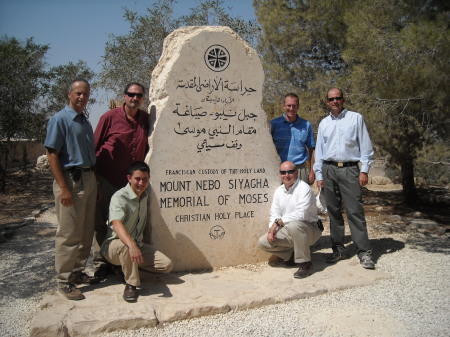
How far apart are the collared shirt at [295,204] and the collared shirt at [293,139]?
0.55 metres

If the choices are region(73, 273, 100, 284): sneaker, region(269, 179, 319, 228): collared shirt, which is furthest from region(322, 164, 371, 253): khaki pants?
region(73, 273, 100, 284): sneaker

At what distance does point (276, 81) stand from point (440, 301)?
8284 mm

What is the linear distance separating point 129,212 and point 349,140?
2.66 m

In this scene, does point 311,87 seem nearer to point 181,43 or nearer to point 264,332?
point 181,43

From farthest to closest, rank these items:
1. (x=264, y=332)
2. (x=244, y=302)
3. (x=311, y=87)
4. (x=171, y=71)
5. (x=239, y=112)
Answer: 1. (x=311, y=87)
2. (x=239, y=112)
3. (x=171, y=71)
4. (x=244, y=302)
5. (x=264, y=332)

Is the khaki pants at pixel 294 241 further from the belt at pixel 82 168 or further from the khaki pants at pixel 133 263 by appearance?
the belt at pixel 82 168

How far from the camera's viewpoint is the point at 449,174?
14.7 m

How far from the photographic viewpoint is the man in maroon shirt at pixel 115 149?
4.60 metres

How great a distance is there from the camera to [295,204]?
4852mm

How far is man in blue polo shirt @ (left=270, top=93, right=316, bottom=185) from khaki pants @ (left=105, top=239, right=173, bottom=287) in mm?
2072

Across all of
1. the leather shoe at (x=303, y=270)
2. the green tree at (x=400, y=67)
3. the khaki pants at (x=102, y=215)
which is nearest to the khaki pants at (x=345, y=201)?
the leather shoe at (x=303, y=270)

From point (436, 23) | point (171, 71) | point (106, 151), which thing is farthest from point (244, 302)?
point (436, 23)

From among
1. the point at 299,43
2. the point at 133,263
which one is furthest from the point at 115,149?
the point at 299,43

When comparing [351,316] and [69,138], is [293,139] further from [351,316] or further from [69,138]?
[69,138]
